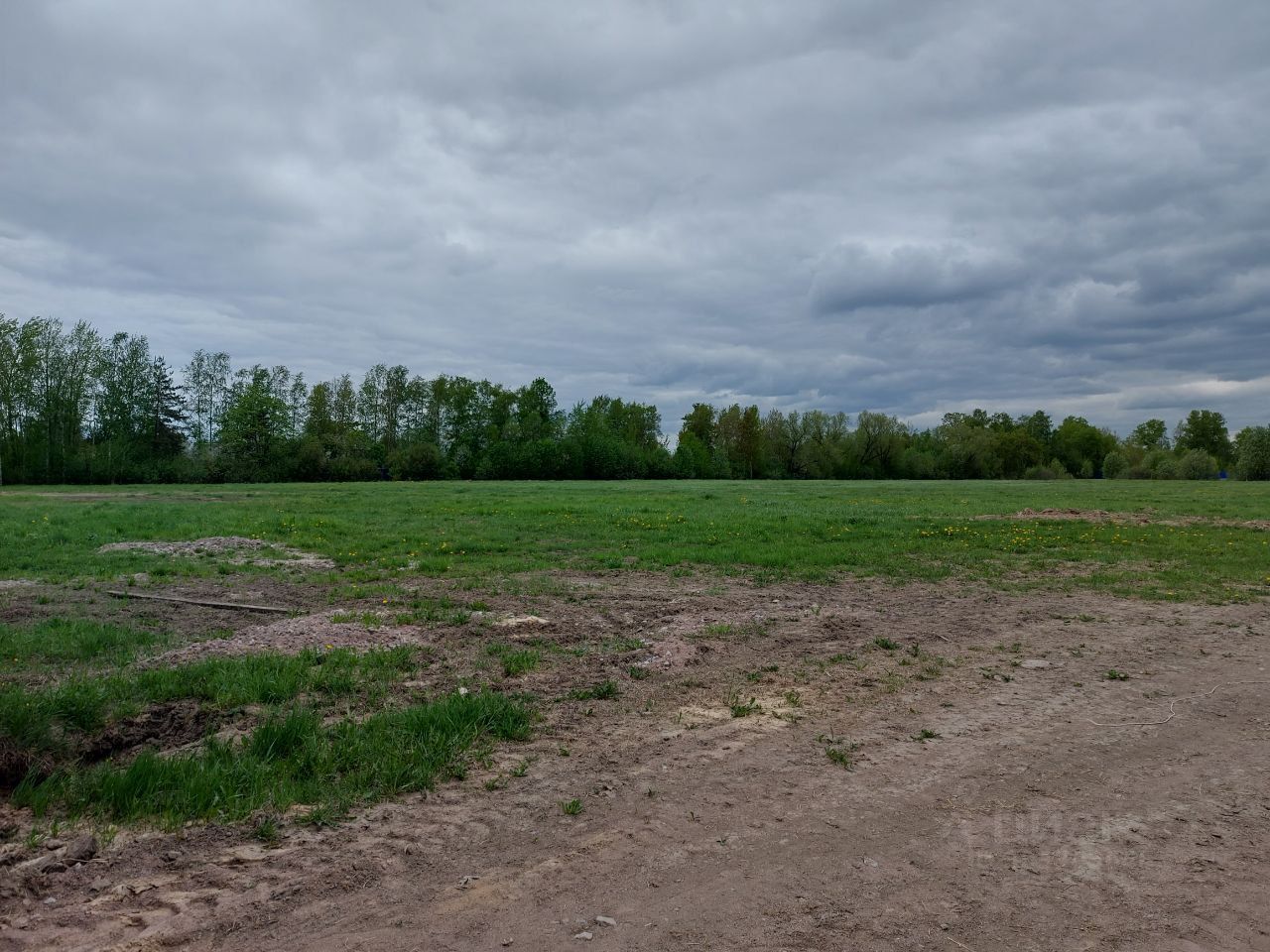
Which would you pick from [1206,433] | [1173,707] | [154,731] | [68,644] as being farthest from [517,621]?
[1206,433]

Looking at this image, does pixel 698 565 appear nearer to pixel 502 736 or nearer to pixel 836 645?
pixel 836 645

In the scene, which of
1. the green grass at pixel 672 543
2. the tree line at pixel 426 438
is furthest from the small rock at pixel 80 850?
the tree line at pixel 426 438

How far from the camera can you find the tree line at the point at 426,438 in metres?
77.2

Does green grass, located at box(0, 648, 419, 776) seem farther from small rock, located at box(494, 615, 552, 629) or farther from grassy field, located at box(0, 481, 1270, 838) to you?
small rock, located at box(494, 615, 552, 629)

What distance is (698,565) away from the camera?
50.7 ft

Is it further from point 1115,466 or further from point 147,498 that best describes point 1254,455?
point 147,498

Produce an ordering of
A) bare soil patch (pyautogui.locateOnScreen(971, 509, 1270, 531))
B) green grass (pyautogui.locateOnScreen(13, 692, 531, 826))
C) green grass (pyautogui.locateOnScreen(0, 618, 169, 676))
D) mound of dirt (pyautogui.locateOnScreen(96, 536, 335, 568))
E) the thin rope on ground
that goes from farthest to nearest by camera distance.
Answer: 1. bare soil patch (pyautogui.locateOnScreen(971, 509, 1270, 531))
2. mound of dirt (pyautogui.locateOnScreen(96, 536, 335, 568))
3. green grass (pyautogui.locateOnScreen(0, 618, 169, 676))
4. the thin rope on ground
5. green grass (pyautogui.locateOnScreen(13, 692, 531, 826))

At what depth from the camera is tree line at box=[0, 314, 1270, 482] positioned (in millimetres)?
77188

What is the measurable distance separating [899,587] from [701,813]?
9333 mm

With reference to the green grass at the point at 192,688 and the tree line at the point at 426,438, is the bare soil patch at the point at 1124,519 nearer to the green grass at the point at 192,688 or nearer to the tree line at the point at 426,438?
the green grass at the point at 192,688

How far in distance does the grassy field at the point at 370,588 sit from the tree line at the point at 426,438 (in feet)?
189

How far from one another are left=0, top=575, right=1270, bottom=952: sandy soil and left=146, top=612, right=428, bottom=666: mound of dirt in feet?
7.39

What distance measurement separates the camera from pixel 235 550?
1644 centimetres

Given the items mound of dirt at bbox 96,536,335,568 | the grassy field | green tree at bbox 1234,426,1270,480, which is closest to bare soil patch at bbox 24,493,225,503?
the grassy field
